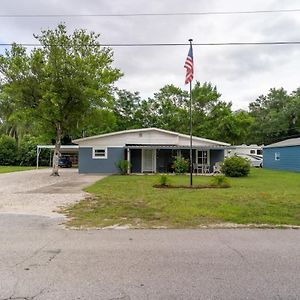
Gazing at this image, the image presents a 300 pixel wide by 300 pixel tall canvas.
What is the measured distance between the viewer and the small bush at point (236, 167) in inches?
959

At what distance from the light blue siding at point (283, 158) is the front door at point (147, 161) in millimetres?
12234

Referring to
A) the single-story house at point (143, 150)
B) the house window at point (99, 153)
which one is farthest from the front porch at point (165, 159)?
the house window at point (99, 153)

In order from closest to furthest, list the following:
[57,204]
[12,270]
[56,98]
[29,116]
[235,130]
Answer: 1. [12,270]
2. [57,204]
3. [56,98]
4. [29,116]
5. [235,130]

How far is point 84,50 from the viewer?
23766mm

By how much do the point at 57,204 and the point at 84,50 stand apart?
1490 cm

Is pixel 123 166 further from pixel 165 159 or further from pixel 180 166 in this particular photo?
pixel 165 159

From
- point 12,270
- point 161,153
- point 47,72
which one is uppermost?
point 47,72

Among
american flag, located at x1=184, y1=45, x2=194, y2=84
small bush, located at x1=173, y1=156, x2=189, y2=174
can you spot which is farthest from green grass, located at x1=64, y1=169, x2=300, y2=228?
small bush, located at x1=173, y1=156, x2=189, y2=174

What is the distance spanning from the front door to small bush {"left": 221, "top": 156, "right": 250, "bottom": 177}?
690 cm

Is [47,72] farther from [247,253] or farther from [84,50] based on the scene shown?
[247,253]

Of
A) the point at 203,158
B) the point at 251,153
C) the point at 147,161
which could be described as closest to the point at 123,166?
the point at 147,161

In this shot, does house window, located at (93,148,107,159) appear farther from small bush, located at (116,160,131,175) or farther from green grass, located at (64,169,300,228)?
→ green grass, located at (64,169,300,228)

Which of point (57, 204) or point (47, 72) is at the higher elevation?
point (47, 72)

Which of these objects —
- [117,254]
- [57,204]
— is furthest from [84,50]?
[117,254]
